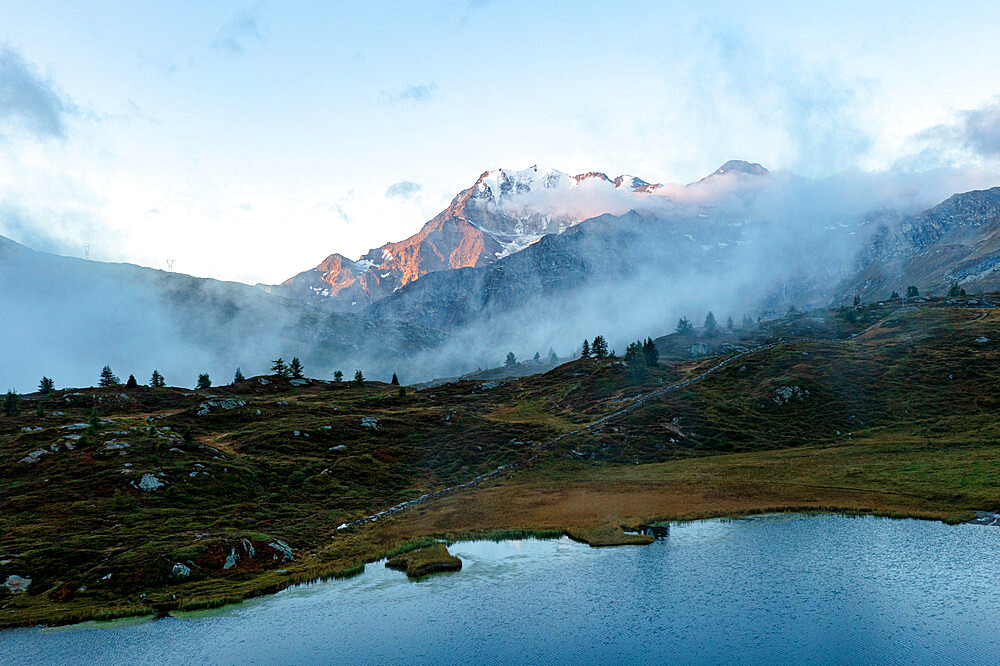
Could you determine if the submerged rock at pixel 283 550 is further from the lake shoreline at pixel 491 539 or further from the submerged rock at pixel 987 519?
the submerged rock at pixel 987 519

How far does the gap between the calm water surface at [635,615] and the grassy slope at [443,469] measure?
748 centimetres

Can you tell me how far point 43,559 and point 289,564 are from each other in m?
25.7

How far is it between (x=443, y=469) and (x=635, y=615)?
71072 millimetres

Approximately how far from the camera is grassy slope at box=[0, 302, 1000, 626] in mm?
66500

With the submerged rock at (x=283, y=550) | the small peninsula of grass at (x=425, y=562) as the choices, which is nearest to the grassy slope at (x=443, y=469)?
the submerged rock at (x=283, y=550)

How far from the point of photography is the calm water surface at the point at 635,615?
146ft

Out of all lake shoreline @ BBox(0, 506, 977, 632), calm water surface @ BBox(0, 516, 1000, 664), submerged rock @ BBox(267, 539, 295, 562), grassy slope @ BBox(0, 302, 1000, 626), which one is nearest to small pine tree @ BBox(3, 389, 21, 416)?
grassy slope @ BBox(0, 302, 1000, 626)

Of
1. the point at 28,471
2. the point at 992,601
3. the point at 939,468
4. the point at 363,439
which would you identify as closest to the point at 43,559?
the point at 28,471

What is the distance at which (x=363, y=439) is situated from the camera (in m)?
129

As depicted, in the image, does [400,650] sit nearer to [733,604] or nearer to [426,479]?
[733,604]

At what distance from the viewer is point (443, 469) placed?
11756cm

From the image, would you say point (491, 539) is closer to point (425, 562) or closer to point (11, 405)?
point (425, 562)

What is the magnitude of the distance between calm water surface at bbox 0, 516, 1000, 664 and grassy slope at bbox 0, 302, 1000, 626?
748 centimetres

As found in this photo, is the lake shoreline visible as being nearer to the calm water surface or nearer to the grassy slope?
the grassy slope
